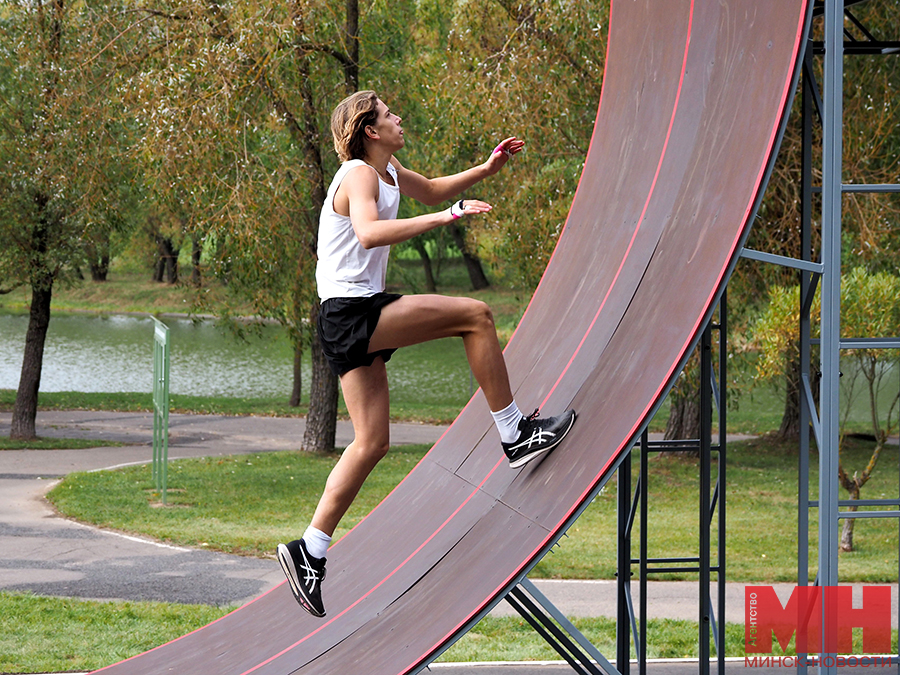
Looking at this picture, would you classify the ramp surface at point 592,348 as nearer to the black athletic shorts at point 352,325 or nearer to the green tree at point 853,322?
the black athletic shorts at point 352,325

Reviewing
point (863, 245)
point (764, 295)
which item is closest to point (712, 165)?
point (863, 245)

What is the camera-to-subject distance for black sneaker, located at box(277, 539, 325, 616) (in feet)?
14.2

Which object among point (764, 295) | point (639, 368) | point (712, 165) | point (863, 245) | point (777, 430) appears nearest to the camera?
point (639, 368)

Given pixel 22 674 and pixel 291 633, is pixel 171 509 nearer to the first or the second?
pixel 22 674

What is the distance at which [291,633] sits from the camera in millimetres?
5246

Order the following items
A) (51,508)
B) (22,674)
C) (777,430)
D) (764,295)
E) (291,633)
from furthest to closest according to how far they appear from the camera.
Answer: (777,430)
(764,295)
(51,508)
(22,674)
(291,633)

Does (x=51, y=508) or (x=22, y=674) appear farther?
(x=51, y=508)

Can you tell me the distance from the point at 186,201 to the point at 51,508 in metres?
4.37

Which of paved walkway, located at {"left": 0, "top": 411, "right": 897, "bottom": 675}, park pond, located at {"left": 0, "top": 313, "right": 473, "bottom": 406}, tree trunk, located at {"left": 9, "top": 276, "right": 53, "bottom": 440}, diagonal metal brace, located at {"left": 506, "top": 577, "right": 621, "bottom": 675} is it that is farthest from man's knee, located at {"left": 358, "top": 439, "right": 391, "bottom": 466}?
park pond, located at {"left": 0, "top": 313, "right": 473, "bottom": 406}

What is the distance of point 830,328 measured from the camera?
15.8 ft

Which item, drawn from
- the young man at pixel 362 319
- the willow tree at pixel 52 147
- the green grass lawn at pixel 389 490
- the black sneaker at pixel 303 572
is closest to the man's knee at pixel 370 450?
the young man at pixel 362 319

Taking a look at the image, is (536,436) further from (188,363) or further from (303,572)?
(188,363)

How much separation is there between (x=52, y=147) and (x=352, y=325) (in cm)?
A: 1227

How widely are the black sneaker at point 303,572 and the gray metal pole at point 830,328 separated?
2416 mm
